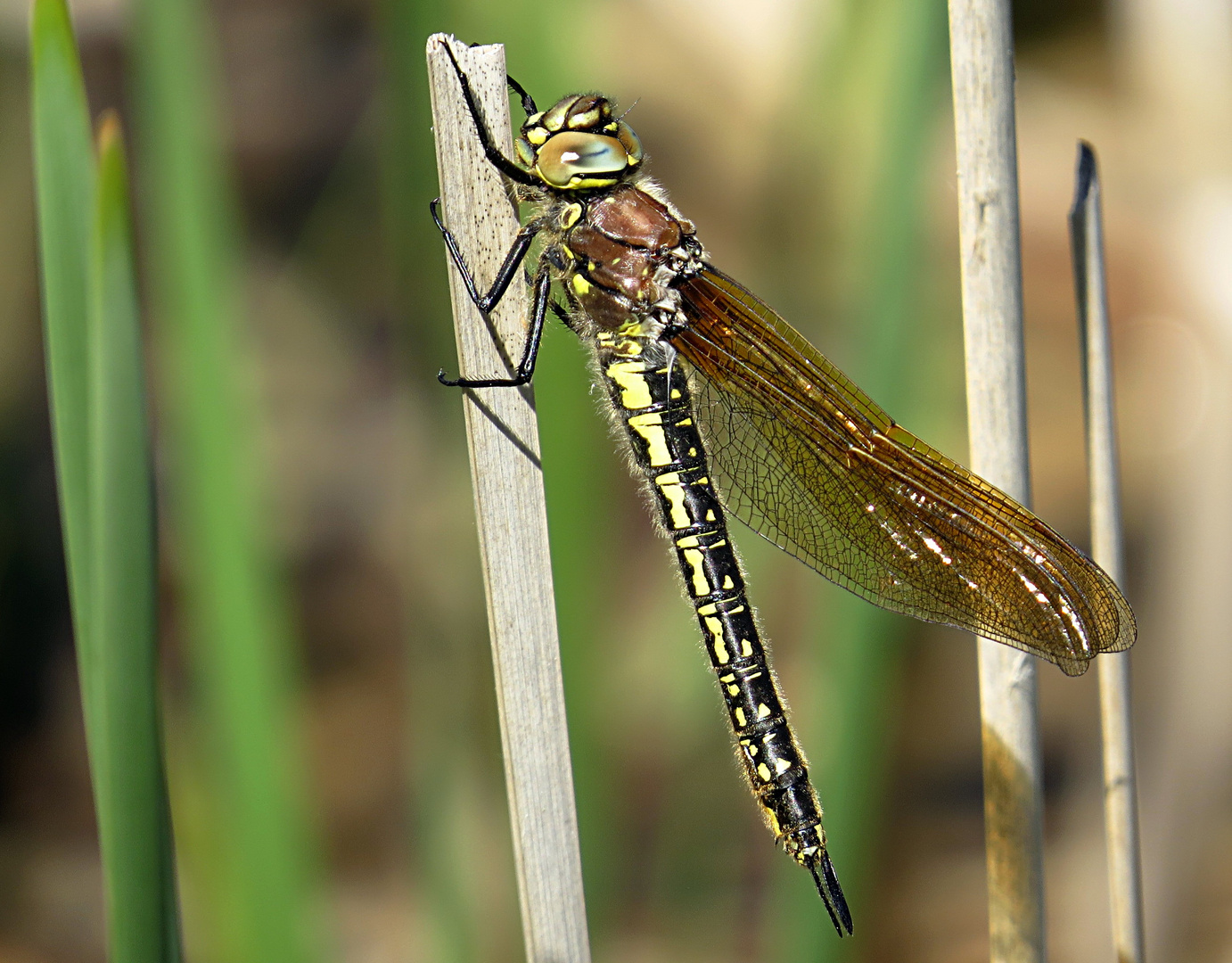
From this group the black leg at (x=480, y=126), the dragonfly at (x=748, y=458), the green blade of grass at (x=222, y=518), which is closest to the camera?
the black leg at (x=480, y=126)

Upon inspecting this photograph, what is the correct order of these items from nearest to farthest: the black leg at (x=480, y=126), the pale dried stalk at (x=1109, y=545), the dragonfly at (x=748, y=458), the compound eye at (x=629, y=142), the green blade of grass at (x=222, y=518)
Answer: the black leg at (x=480, y=126) → the pale dried stalk at (x=1109, y=545) → the green blade of grass at (x=222, y=518) → the dragonfly at (x=748, y=458) → the compound eye at (x=629, y=142)

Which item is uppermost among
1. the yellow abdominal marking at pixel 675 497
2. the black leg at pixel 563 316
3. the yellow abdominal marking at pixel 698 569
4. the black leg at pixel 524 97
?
the black leg at pixel 524 97

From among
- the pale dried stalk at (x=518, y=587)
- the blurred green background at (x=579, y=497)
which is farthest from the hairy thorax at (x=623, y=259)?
the pale dried stalk at (x=518, y=587)

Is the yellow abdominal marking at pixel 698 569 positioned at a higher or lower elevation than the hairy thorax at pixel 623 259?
lower

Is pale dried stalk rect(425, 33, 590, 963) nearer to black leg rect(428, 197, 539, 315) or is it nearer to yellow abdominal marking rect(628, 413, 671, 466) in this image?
black leg rect(428, 197, 539, 315)

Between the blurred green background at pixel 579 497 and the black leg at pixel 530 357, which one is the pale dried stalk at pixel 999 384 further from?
the black leg at pixel 530 357

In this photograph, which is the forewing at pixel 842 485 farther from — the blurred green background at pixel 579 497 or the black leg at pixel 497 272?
the black leg at pixel 497 272

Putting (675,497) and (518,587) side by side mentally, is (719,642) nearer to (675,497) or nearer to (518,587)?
(675,497)

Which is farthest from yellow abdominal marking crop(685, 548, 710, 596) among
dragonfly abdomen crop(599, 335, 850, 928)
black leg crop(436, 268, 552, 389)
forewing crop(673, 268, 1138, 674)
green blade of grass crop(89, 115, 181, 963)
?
green blade of grass crop(89, 115, 181, 963)

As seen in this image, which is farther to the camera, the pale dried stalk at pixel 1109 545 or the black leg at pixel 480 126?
the pale dried stalk at pixel 1109 545

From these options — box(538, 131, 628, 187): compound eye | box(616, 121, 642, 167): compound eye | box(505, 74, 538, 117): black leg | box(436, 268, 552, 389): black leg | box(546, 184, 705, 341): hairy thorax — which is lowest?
box(436, 268, 552, 389): black leg
